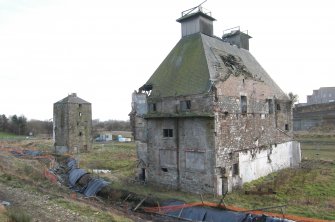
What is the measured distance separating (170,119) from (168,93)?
1.93 metres

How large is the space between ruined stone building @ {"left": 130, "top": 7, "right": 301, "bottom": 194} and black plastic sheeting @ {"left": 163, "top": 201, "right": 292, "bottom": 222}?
126 inches

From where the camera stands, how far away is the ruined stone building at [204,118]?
782 inches

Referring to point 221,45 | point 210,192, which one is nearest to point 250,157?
point 210,192

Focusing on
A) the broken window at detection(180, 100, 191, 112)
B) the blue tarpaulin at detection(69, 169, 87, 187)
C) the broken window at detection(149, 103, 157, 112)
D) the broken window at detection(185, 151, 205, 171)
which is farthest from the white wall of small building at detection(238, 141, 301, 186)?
the blue tarpaulin at detection(69, 169, 87, 187)

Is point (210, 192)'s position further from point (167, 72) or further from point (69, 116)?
point (69, 116)

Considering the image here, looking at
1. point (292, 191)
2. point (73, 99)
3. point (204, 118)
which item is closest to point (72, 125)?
point (73, 99)

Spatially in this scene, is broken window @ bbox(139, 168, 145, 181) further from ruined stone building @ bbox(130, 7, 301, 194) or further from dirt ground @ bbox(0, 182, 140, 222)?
dirt ground @ bbox(0, 182, 140, 222)

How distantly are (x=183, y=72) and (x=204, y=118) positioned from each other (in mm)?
4452

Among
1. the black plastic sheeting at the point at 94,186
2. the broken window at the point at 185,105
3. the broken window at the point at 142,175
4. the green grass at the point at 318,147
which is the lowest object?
the black plastic sheeting at the point at 94,186

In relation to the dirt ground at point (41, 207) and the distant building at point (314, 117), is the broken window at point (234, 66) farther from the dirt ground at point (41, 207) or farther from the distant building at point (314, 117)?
the distant building at point (314, 117)

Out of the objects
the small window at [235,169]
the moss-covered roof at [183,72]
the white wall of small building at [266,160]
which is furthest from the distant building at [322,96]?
the small window at [235,169]

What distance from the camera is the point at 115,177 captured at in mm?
25281

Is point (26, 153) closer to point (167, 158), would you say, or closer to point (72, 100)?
point (72, 100)

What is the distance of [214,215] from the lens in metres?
15.5
